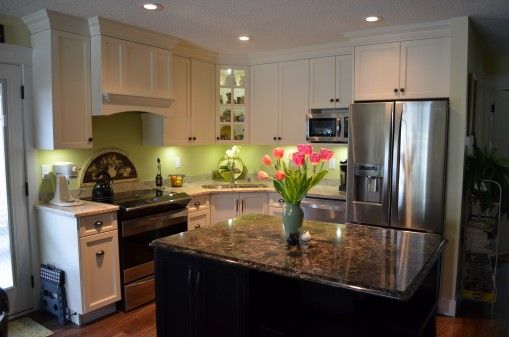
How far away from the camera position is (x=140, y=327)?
3242 millimetres

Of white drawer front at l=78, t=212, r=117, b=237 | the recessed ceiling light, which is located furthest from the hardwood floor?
the recessed ceiling light

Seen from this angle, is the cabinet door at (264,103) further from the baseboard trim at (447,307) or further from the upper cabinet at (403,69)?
the baseboard trim at (447,307)

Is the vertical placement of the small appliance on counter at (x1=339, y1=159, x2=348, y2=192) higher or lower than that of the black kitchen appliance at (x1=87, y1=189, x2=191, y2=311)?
higher

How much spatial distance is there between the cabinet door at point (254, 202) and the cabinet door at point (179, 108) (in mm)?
871

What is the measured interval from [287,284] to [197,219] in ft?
6.80

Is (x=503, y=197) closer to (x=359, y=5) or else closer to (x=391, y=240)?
(x=391, y=240)

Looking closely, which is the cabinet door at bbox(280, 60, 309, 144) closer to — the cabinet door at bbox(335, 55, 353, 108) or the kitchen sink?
the cabinet door at bbox(335, 55, 353, 108)

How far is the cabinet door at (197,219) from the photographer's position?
13.6ft

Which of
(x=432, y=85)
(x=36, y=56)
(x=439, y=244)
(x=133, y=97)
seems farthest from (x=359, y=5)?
(x=36, y=56)

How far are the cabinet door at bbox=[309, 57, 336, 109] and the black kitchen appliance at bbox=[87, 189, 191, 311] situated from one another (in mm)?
1755

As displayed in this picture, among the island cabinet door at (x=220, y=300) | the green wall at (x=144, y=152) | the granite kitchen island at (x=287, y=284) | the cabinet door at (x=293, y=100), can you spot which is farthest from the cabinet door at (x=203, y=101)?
the island cabinet door at (x=220, y=300)

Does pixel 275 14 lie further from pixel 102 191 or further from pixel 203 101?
pixel 102 191

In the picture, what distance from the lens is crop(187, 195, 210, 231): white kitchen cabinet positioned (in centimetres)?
416

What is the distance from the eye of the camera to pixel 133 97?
371 cm
